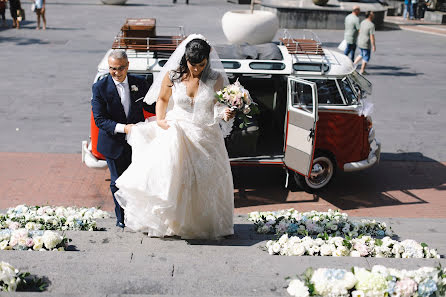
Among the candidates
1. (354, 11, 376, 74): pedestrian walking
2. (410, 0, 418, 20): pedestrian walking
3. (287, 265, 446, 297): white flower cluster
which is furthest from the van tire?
(410, 0, 418, 20): pedestrian walking

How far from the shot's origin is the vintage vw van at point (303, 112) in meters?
9.03

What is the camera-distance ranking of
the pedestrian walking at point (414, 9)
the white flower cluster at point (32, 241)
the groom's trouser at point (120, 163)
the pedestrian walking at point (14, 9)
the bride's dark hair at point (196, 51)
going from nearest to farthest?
the white flower cluster at point (32, 241)
the bride's dark hair at point (196, 51)
the groom's trouser at point (120, 163)
the pedestrian walking at point (14, 9)
the pedestrian walking at point (414, 9)

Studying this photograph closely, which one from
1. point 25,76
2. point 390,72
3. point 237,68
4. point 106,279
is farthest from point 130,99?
point 390,72

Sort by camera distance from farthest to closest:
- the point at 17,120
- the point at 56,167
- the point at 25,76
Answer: the point at 25,76 < the point at 17,120 < the point at 56,167

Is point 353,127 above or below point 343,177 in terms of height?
above

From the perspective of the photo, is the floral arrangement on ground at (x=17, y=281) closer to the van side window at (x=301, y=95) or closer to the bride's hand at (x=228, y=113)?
the bride's hand at (x=228, y=113)

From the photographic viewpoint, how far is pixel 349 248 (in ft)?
17.5

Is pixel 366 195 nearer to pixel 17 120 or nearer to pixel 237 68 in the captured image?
pixel 237 68

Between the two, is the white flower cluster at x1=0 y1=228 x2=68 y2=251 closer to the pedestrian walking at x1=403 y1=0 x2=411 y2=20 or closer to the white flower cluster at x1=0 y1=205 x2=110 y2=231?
the white flower cluster at x1=0 y1=205 x2=110 y2=231

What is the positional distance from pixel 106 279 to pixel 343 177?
686cm

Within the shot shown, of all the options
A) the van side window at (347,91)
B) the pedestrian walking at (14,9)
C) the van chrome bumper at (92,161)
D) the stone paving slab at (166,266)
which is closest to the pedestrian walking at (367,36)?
the van side window at (347,91)

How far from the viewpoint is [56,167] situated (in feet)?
33.3

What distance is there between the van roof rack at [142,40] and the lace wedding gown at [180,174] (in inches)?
144

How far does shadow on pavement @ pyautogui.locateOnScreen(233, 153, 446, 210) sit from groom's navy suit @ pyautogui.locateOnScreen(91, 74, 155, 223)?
325 centimetres
